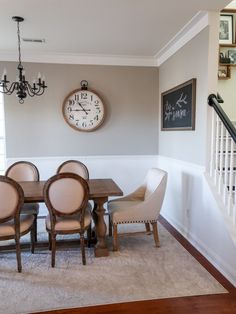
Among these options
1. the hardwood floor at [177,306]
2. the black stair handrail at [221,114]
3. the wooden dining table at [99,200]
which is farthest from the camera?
the wooden dining table at [99,200]

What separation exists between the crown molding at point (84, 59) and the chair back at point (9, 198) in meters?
2.49

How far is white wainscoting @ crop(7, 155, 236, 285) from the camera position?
2684mm

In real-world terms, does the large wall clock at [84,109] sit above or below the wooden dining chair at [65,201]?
above

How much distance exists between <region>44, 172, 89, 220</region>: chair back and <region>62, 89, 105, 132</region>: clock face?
1929 millimetres

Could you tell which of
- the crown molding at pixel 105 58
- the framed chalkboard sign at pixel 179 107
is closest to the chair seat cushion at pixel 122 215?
the framed chalkboard sign at pixel 179 107

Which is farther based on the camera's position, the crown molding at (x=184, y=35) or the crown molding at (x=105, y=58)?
the crown molding at (x=105, y=58)

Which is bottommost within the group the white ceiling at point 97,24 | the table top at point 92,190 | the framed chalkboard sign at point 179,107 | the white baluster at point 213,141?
the table top at point 92,190

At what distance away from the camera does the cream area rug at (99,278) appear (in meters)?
2.22

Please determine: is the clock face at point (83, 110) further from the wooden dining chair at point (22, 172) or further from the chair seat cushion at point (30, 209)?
the chair seat cushion at point (30, 209)

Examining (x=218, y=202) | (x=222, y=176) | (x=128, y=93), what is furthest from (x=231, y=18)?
(x=218, y=202)

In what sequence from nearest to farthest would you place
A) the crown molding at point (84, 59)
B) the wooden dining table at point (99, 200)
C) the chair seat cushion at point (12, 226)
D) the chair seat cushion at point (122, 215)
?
the chair seat cushion at point (12, 226) → the wooden dining table at point (99, 200) → the chair seat cushion at point (122, 215) → the crown molding at point (84, 59)

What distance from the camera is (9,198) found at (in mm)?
2611

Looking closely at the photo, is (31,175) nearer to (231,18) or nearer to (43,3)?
(43,3)

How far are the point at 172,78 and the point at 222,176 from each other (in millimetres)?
1870
